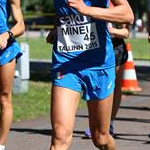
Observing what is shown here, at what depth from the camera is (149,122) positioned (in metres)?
9.16

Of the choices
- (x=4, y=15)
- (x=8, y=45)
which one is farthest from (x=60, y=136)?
(x=4, y=15)

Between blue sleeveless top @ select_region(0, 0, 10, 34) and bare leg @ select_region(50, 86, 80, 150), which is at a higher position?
blue sleeveless top @ select_region(0, 0, 10, 34)

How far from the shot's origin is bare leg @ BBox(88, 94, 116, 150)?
17.1 feet

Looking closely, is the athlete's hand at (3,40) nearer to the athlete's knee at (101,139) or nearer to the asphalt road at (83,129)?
the athlete's knee at (101,139)

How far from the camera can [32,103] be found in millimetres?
11000

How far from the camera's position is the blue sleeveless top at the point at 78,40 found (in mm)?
5109

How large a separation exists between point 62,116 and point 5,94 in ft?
4.82

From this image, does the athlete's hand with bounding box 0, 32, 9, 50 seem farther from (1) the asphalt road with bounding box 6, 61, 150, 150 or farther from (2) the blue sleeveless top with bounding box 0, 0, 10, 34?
(1) the asphalt road with bounding box 6, 61, 150, 150

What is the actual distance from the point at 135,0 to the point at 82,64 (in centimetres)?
6263

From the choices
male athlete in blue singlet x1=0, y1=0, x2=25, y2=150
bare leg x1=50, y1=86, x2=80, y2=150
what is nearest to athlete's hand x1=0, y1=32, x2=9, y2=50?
male athlete in blue singlet x1=0, y1=0, x2=25, y2=150

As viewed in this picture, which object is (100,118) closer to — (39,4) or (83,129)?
(83,129)

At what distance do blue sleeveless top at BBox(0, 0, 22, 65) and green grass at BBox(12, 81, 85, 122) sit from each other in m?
3.33

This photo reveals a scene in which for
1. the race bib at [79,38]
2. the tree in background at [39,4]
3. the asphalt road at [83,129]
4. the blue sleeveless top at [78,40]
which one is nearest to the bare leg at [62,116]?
the blue sleeveless top at [78,40]

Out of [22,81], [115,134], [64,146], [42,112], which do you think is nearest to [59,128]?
[64,146]
